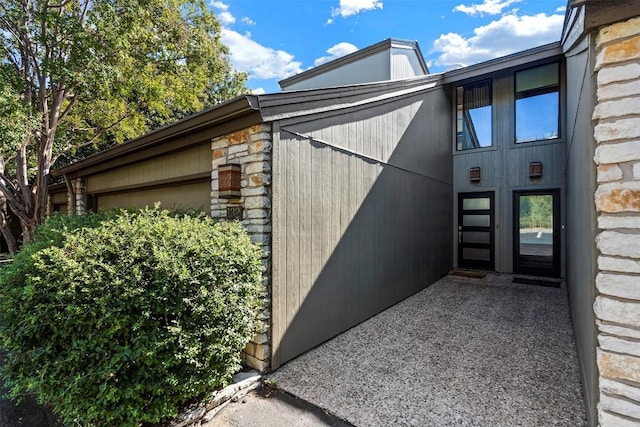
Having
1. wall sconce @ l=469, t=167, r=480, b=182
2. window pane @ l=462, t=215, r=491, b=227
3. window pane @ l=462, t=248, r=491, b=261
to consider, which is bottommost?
window pane @ l=462, t=248, r=491, b=261

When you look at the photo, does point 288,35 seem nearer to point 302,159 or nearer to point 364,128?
point 364,128

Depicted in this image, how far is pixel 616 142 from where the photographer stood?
168cm

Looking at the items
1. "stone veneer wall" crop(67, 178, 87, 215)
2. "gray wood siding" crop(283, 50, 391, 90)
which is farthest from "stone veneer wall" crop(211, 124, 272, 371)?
"stone veneer wall" crop(67, 178, 87, 215)

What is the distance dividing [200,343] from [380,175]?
357 cm

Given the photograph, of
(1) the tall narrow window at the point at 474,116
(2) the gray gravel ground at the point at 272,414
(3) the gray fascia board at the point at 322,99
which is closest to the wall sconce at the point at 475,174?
(1) the tall narrow window at the point at 474,116

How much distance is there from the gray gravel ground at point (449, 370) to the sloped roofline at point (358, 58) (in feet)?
19.0

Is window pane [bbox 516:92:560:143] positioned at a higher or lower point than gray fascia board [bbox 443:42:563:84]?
lower

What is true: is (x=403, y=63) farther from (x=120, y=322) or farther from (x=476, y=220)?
(x=120, y=322)

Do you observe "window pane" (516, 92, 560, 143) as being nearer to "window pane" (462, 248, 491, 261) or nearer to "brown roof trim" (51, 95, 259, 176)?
"window pane" (462, 248, 491, 261)

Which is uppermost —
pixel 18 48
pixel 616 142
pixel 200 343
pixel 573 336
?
pixel 18 48

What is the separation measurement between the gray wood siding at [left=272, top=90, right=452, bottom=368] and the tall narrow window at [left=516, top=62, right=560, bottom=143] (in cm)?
252

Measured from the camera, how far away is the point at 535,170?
7.18 meters

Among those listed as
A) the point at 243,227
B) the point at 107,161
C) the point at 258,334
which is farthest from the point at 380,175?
the point at 107,161

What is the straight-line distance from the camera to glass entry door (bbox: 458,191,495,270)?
7.86 metres
